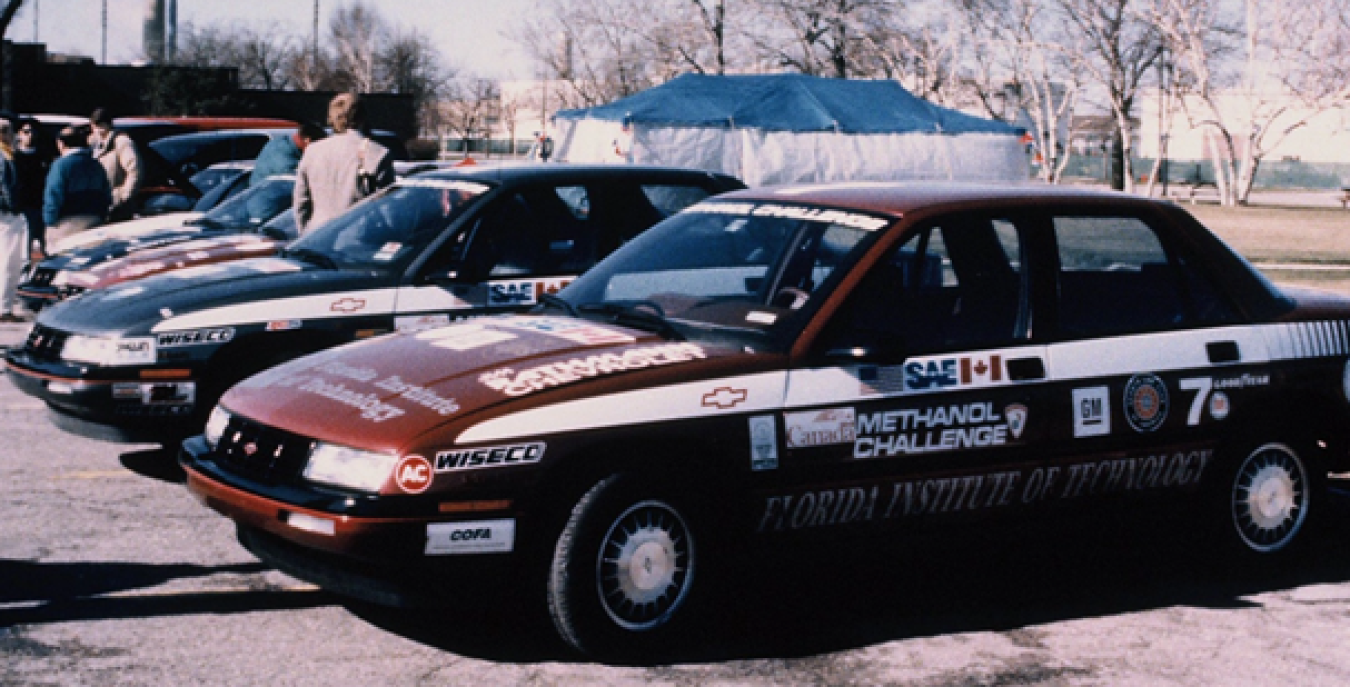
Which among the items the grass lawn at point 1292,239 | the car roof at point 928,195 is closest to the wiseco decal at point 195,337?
the car roof at point 928,195

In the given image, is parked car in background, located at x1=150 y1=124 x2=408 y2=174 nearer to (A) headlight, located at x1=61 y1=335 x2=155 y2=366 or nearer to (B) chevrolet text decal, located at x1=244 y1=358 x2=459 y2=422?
(A) headlight, located at x1=61 y1=335 x2=155 y2=366

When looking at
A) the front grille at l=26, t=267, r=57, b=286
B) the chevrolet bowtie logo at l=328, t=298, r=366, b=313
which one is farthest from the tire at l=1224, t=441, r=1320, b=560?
the front grille at l=26, t=267, r=57, b=286

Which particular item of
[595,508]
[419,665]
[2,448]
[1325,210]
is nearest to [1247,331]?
[595,508]

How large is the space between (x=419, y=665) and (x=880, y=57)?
4327 cm

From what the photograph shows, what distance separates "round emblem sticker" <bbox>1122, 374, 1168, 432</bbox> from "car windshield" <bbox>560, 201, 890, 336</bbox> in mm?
1084

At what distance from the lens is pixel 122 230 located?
12.4 metres

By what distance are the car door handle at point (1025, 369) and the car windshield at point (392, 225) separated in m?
3.21

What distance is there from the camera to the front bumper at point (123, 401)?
6875mm

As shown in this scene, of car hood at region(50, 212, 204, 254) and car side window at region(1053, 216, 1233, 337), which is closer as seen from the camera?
→ car side window at region(1053, 216, 1233, 337)

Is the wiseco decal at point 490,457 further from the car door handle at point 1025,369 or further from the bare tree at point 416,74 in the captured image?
the bare tree at point 416,74

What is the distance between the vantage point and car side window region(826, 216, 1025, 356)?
5.05 m

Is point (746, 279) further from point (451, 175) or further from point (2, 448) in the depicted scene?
point (2, 448)

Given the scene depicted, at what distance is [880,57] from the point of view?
46312 mm

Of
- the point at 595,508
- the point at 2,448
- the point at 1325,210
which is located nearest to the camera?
the point at 595,508
